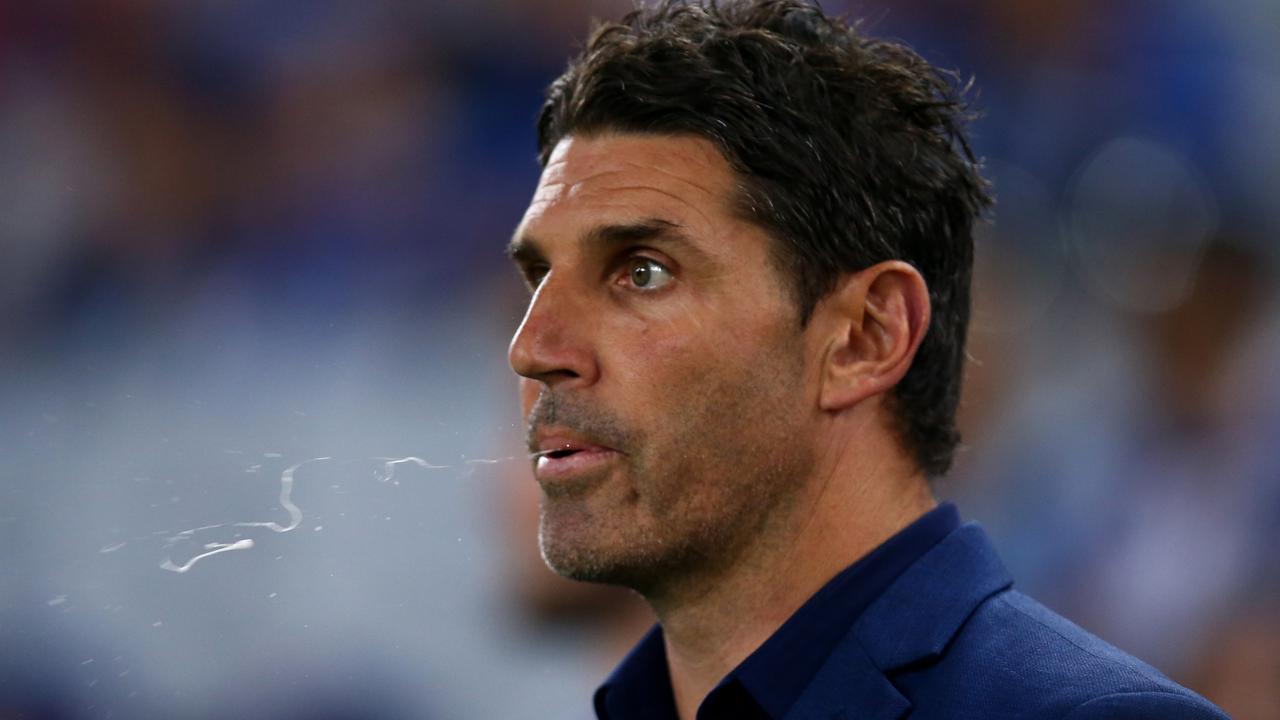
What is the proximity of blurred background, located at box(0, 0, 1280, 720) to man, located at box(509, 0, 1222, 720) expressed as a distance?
100 centimetres

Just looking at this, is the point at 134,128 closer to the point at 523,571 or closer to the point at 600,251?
the point at 523,571

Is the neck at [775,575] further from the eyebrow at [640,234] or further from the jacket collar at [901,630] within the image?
the eyebrow at [640,234]

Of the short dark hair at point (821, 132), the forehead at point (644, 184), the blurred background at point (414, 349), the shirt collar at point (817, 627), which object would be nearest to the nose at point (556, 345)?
the forehead at point (644, 184)

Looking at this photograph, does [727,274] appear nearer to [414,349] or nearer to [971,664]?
[971,664]

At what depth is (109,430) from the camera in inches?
126

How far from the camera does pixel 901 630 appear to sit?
1653 millimetres

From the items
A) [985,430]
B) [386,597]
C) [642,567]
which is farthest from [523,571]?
[642,567]

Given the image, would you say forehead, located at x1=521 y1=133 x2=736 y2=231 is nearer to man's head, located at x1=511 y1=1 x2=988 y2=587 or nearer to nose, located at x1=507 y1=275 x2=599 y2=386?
man's head, located at x1=511 y1=1 x2=988 y2=587

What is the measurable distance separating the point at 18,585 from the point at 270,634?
54 centimetres

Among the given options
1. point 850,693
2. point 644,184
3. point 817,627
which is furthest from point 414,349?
point 850,693

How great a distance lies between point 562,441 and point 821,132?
0.54 meters

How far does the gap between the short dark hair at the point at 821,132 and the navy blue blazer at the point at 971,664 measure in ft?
0.90

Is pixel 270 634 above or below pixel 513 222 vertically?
below

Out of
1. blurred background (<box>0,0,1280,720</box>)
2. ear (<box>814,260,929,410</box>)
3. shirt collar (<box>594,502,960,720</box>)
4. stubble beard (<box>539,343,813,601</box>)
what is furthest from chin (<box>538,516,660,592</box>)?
blurred background (<box>0,0,1280,720</box>)
